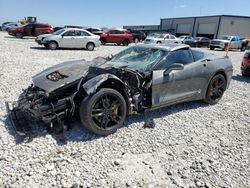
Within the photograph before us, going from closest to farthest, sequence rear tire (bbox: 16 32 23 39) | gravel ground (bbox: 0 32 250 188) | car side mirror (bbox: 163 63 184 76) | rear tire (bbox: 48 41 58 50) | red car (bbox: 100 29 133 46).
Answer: gravel ground (bbox: 0 32 250 188)
car side mirror (bbox: 163 63 184 76)
rear tire (bbox: 48 41 58 50)
red car (bbox: 100 29 133 46)
rear tire (bbox: 16 32 23 39)

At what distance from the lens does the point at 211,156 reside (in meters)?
3.28

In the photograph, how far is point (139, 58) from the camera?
4.50 meters

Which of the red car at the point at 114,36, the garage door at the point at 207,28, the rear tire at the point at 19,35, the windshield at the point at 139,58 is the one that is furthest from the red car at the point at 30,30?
the garage door at the point at 207,28

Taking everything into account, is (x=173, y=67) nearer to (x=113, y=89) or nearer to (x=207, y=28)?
(x=113, y=89)

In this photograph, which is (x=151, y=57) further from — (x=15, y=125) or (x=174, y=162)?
(x=15, y=125)

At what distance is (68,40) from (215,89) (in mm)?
11815

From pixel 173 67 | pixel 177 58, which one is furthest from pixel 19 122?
pixel 177 58

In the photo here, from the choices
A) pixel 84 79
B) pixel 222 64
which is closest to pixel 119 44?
pixel 222 64

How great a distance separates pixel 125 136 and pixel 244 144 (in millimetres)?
1955

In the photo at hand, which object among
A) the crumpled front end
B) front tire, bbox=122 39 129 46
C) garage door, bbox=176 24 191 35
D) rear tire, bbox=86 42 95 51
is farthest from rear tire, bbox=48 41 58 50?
garage door, bbox=176 24 191 35

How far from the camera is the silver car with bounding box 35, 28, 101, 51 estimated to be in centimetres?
1447

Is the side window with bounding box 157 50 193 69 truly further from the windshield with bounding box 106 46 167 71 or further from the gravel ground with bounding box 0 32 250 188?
the gravel ground with bounding box 0 32 250 188

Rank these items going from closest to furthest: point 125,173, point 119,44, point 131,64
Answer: point 125,173, point 131,64, point 119,44

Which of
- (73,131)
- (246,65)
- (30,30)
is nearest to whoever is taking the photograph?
(73,131)
